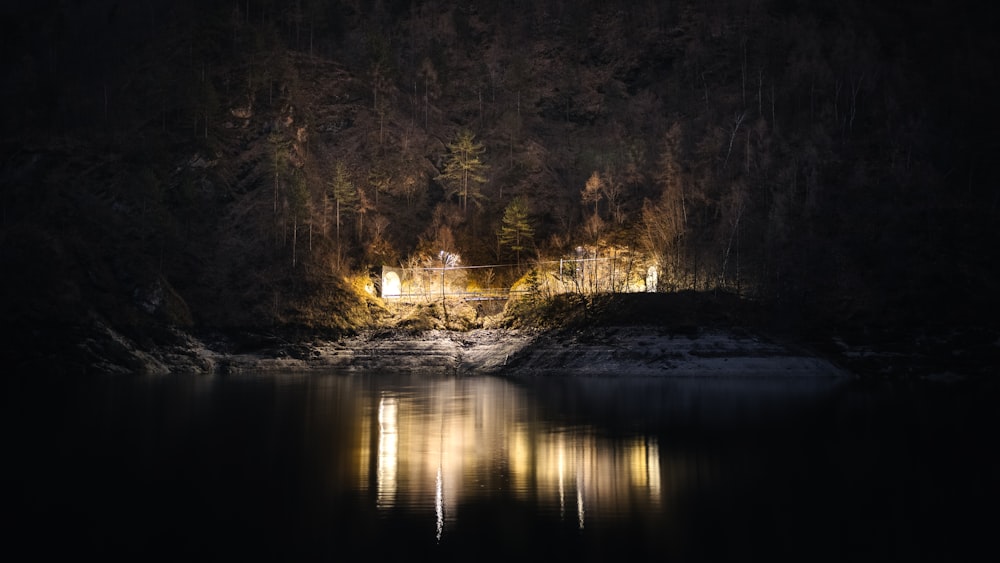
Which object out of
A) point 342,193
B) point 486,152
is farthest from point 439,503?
point 486,152

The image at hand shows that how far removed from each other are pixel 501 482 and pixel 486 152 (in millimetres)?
88026

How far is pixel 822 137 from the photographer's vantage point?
9200 cm

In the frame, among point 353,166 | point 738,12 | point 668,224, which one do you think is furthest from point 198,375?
point 738,12

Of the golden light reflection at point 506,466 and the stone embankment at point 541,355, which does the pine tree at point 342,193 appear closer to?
the stone embankment at point 541,355

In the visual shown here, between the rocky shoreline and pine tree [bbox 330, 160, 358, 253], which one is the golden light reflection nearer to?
the rocky shoreline

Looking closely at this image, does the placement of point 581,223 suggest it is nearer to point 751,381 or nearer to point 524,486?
point 751,381

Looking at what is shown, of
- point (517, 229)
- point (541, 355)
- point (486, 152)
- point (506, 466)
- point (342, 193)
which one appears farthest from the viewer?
point (486, 152)

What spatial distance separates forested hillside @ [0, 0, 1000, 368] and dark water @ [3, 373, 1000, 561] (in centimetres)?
4036

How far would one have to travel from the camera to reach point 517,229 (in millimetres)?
92562

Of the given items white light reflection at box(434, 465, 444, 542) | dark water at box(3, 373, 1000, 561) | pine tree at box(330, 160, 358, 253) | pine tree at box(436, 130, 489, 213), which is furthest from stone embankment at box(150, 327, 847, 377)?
white light reflection at box(434, 465, 444, 542)

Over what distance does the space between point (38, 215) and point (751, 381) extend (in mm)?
71846

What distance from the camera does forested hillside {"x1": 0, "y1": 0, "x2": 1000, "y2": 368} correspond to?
254 ft

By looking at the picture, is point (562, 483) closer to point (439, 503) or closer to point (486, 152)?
point (439, 503)

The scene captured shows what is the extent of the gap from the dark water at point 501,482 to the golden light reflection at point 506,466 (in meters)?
0.10
